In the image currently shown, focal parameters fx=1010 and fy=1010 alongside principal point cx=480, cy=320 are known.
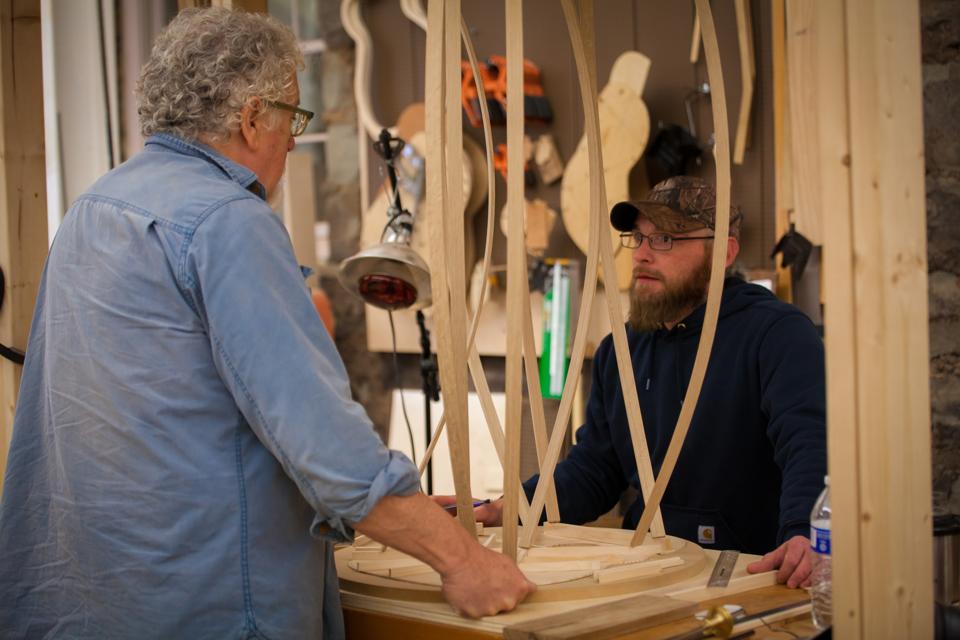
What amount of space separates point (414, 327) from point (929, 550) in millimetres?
3466

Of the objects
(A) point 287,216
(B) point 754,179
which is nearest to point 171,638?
(B) point 754,179

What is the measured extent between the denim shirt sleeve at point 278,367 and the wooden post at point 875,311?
0.60 metres

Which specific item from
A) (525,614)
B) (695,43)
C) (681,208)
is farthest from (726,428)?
(695,43)

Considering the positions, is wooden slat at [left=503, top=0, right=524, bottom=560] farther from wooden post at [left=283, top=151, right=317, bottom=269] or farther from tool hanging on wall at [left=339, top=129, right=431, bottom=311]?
wooden post at [left=283, top=151, right=317, bottom=269]

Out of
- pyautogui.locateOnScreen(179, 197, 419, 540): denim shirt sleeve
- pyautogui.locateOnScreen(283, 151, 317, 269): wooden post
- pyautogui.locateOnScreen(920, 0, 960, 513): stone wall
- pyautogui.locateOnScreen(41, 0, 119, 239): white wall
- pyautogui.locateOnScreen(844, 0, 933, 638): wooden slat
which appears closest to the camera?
pyautogui.locateOnScreen(844, 0, 933, 638): wooden slat

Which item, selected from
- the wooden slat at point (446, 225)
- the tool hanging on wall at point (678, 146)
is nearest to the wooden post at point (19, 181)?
the wooden slat at point (446, 225)

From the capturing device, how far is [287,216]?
4.87m

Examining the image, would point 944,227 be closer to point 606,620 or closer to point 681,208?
point 681,208

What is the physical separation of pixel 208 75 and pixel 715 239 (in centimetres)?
91

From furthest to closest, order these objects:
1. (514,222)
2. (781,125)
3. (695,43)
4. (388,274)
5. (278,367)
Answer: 1. (695,43)
2. (781,125)
3. (388,274)
4. (514,222)
5. (278,367)

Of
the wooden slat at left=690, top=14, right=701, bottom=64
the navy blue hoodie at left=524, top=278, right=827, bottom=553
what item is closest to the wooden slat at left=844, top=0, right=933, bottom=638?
the navy blue hoodie at left=524, top=278, right=827, bottom=553

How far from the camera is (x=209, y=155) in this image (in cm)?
153

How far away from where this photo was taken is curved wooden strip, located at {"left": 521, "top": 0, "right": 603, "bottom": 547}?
1.81 metres

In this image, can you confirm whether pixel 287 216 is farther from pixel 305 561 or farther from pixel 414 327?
pixel 305 561
